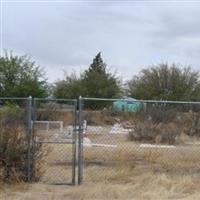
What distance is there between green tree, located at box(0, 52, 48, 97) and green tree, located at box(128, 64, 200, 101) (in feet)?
34.9

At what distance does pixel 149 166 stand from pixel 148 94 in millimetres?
46650

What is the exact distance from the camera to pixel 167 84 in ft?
198

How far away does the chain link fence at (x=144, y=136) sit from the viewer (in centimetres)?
1275

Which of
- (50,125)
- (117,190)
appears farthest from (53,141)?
(117,190)

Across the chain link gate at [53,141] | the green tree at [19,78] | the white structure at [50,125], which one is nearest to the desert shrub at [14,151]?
the chain link gate at [53,141]

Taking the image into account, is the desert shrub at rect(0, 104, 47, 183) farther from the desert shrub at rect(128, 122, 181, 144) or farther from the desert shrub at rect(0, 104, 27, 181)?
the desert shrub at rect(128, 122, 181, 144)

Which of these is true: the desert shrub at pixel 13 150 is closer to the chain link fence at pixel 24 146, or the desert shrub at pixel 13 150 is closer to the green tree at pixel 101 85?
the chain link fence at pixel 24 146

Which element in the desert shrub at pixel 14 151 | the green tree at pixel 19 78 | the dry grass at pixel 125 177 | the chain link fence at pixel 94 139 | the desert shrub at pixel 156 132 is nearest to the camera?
the dry grass at pixel 125 177

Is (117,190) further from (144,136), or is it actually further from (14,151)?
(144,136)

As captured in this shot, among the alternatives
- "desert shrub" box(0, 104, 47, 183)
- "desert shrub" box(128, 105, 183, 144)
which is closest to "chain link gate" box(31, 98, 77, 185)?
"desert shrub" box(0, 104, 47, 183)

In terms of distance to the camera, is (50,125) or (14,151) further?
(50,125)

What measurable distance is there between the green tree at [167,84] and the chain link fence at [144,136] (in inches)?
1625

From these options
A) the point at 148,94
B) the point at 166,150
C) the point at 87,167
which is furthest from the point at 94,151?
the point at 148,94

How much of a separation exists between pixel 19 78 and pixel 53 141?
41.6 metres
